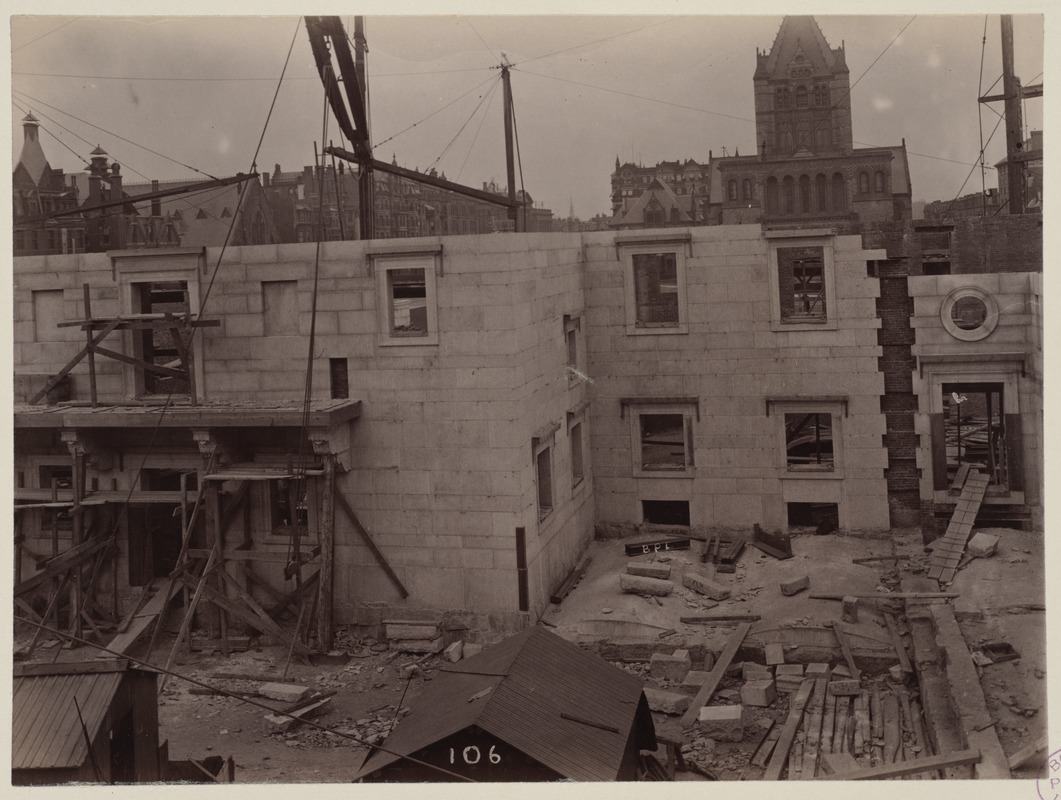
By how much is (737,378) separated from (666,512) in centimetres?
382

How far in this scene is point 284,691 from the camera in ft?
64.8

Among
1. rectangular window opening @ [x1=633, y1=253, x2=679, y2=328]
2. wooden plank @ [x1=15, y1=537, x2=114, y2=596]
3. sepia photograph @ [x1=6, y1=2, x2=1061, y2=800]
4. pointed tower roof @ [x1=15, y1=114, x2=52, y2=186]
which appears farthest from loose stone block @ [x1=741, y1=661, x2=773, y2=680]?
pointed tower roof @ [x1=15, y1=114, x2=52, y2=186]

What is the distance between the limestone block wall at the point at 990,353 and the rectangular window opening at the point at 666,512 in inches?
222

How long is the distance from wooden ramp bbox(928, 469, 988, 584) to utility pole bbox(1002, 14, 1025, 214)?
9.48 meters

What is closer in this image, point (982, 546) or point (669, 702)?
point (669, 702)

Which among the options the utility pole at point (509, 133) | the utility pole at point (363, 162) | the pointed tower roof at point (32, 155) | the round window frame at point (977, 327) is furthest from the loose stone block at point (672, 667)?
the pointed tower roof at point (32, 155)

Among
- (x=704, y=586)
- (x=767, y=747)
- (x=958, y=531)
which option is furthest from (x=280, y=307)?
(x=958, y=531)

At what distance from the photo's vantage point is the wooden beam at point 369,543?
73.9 ft

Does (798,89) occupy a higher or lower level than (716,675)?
higher

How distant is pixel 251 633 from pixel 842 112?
8943cm

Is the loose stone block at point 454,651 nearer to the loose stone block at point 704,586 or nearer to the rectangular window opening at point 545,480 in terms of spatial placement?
the rectangular window opening at point 545,480

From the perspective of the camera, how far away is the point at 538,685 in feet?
49.1

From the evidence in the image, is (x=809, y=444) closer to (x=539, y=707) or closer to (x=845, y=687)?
(x=845, y=687)

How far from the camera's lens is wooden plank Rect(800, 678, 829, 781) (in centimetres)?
1650
